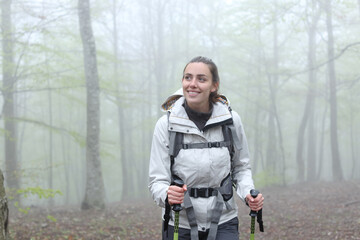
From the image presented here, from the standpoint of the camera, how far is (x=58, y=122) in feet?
96.4

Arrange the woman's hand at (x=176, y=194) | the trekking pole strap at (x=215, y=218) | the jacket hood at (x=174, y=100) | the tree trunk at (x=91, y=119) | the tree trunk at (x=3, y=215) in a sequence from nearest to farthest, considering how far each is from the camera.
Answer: the woman's hand at (x=176, y=194)
the trekking pole strap at (x=215, y=218)
the jacket hood at (x=174, y=100)
the tree trunk at (x=3, y=215)
the tree trunk at (x=91, y=119)

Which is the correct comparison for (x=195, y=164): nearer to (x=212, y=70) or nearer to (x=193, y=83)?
(x=193, y=83)

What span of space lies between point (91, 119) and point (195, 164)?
8.58 meters

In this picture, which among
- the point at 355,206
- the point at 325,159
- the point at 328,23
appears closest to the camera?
the point at 355,206

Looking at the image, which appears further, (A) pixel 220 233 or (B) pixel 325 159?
(B) pixel 325 159

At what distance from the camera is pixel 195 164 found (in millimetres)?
2695

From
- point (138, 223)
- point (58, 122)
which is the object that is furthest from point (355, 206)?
point (58, 122)

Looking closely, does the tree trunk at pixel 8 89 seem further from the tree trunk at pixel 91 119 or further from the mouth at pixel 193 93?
the mouth at pixel 193 93

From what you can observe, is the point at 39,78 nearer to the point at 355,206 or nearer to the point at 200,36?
the point at 355,206

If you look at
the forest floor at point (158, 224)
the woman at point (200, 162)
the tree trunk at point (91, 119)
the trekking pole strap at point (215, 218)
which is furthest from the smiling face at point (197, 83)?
the tree trunk at point (91, 119)

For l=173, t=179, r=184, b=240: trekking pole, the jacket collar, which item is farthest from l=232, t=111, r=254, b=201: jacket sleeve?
l=173, t=179, r=184, b=240: trekking pole

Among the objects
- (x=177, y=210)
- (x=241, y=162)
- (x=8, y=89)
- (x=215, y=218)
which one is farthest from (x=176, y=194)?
(x=8, y=89)

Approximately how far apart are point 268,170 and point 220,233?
1689 cm

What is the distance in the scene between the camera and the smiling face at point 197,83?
292cm
